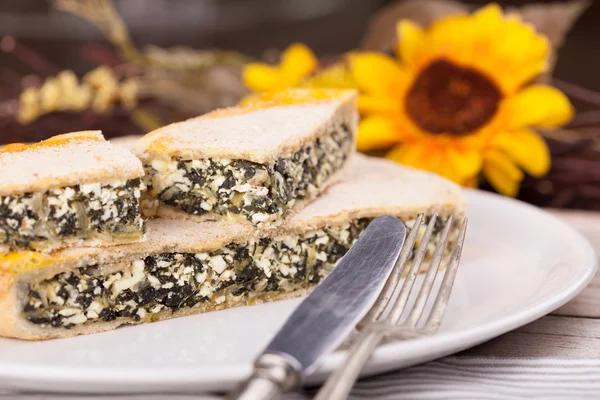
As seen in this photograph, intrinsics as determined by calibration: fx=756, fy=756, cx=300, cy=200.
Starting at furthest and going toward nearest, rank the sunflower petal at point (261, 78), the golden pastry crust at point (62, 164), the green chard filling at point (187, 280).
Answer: the sunflower petal at point (261, 78), the green chard filling at point (187, 280), the golden pastry crust at point (62, 164)

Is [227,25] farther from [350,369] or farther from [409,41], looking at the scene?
[350,369]

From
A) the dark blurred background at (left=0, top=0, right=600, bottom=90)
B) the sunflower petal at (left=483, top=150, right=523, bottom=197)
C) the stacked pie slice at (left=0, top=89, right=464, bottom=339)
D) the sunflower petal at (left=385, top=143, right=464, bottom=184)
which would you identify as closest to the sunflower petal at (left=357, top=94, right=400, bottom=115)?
the sunflower petal at (left=385, top=143, right=464, bottom=184)

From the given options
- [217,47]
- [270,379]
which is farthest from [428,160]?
[217,47]

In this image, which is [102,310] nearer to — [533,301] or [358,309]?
[358,309]

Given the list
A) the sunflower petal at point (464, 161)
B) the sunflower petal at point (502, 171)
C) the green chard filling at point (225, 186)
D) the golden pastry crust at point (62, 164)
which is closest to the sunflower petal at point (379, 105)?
the sunflower petal at point (464, 161)

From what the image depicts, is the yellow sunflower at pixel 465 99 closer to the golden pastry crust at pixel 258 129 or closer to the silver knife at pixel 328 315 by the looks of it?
the golden pastry crust at pixel 258 129

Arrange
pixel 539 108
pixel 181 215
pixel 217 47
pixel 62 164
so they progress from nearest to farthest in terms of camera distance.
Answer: pixel 62 164
pixel 181 215
pixel 539 108
pixel 217 47
